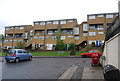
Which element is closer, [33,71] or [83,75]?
[83,75]

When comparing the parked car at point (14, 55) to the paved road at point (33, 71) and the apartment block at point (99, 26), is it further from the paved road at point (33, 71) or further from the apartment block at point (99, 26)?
the apartment block at point (99, 26)

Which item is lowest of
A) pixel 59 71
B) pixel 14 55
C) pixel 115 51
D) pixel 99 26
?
pixel 59 71

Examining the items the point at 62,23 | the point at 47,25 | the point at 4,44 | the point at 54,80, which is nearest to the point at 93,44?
the point at 62,23

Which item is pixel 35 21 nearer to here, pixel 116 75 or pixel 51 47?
pixel 51 47

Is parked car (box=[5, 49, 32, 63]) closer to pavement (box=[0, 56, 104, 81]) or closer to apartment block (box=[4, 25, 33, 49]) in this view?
pavement (box=[0, 56, 104, 81])

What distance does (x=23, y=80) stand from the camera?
6227 millimetres

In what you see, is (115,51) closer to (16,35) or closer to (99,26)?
(99,26)

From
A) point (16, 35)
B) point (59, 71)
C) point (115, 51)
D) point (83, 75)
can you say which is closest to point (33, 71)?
point (59, 71)

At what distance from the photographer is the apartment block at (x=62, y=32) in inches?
1585

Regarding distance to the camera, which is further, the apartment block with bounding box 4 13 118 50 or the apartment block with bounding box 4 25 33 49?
the apartment block with bounding box 4 25 33 49

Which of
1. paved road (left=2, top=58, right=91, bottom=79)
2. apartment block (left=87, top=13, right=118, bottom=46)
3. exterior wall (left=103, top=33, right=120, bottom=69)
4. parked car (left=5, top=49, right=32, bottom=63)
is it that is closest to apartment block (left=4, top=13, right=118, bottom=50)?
apartment block (left=87, top=13, right=118, bottom=46)

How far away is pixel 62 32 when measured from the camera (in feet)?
152

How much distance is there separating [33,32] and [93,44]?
80.7 feet

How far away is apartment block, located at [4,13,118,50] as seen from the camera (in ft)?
132
